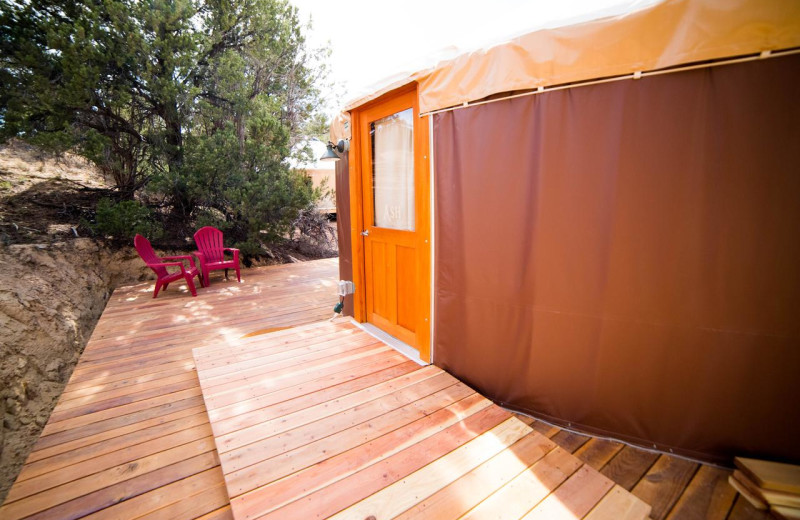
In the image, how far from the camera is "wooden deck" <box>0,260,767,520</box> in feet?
4.27

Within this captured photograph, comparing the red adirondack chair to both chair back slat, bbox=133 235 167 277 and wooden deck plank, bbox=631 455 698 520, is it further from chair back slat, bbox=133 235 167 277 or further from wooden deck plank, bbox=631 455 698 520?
wooden deck plank, bbox=631 455 698 520

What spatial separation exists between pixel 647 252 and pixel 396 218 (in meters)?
1.58

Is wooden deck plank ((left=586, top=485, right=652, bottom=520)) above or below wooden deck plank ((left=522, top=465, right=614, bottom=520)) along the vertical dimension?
below

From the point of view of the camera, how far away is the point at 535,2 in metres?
1.94

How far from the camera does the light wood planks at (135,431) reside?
1350 millimetres

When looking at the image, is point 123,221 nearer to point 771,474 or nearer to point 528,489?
point 528,489

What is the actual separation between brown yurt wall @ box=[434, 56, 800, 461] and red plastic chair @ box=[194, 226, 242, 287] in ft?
13.4

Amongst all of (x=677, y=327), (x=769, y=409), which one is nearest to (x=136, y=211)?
(x=677, y=327)

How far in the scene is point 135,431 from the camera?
1.80 m

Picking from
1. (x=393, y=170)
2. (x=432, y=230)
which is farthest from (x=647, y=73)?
(x=393, y=170)

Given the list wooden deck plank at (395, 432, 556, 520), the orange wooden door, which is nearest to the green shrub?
the orange wooden door

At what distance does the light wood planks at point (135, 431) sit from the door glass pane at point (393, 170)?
1.24 metres

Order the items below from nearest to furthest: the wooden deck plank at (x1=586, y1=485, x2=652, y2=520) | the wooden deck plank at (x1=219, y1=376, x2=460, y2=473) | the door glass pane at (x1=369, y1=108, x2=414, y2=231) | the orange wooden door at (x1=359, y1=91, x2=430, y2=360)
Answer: the wooden deck plank at (x1=586, y1=485, x2=652, y2=520) < the wooden deck plank at (x1=219, y1=376, x2=460, y2=473) < the orange wooden door at (x1=359, y1=91, x2=430, y2=360) < the door glass pane at (x1=369, y1=108, x2=414, y2=231)

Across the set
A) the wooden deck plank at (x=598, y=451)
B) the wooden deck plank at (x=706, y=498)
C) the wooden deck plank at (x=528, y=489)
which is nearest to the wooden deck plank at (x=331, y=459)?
the wooden deck plank at (x=528, y=489)
